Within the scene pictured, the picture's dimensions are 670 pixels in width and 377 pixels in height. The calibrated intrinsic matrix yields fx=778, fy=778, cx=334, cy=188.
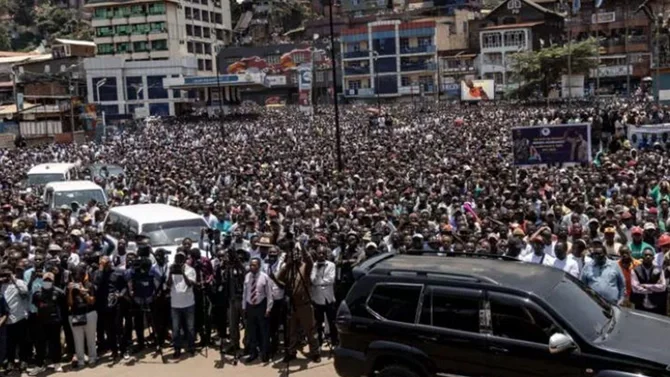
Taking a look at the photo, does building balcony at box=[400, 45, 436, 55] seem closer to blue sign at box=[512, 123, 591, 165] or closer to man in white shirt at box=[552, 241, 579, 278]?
blue sign at box=[512, 123, 591, 165]

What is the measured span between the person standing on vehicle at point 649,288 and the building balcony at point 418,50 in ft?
232

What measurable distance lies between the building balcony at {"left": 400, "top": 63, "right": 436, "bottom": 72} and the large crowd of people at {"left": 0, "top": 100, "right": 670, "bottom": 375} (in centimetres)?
5531

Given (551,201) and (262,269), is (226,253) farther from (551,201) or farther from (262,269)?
(551,201)

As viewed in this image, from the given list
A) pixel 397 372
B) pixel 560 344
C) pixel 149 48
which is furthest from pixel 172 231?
pixel 149 48

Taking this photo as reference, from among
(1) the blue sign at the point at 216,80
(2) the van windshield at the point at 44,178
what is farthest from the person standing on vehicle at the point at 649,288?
(1) the blue sign at the point at 216,80

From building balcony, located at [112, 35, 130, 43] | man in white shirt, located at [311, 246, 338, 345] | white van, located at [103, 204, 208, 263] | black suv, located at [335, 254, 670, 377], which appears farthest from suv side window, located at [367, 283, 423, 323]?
building balcony, located at [112, 35, 130, 43]

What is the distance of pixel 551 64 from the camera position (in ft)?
197

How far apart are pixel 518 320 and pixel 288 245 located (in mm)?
3738

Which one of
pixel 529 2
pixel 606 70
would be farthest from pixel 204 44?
pixel 606 70

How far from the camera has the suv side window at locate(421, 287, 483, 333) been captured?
672cm

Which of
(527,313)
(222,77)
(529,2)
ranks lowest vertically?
(527,313)

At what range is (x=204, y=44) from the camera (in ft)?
315

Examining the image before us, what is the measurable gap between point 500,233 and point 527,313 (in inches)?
200

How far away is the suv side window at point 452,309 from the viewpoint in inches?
265
